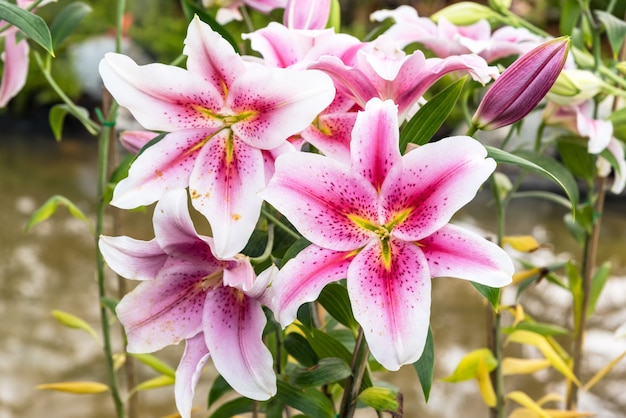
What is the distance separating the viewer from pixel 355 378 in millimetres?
506

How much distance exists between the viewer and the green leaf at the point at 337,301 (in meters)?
0.50

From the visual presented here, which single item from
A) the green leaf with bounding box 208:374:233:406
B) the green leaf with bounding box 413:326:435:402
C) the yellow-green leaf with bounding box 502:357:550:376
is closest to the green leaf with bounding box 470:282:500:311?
the green leaf with bounding box 413:326:435:402

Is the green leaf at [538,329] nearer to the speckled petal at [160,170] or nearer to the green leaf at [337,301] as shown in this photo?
the green leaf at [337,301]

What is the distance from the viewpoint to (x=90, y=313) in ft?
6.73

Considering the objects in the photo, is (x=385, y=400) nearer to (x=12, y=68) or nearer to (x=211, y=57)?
(x=211, y=57)

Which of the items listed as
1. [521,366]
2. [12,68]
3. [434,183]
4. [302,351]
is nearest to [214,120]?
[434,183]

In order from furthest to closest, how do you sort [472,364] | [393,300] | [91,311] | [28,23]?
[91,311], [472,364], [28,23], [393,300]

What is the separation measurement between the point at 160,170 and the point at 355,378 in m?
0.20

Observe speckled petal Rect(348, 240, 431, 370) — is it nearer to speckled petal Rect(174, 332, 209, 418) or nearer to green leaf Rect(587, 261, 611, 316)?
speckled petal Rect(174, 332, 209, 418)

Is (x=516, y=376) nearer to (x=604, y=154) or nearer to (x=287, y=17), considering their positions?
(x=604, y=154)

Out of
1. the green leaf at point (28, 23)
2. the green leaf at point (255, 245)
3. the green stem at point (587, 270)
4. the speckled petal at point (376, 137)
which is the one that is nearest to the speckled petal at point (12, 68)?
the green leaf at point (28, 23)

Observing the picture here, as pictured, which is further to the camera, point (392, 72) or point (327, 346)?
point (327, 346)

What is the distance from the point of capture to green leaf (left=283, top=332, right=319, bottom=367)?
23.9 inches

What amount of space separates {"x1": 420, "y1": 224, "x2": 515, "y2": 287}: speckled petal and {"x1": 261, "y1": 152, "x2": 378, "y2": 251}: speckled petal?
38 millimetres
